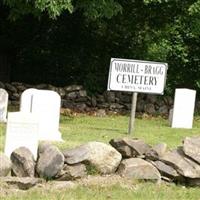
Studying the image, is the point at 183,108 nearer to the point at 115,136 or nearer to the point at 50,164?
the point at 115,136

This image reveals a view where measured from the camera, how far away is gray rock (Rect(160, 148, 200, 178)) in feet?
30.6

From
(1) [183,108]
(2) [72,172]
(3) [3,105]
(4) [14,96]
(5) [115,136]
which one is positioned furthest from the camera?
(4) [14,96]

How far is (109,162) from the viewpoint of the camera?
368 inches

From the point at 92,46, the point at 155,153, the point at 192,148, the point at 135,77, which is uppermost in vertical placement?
the point at 92,46

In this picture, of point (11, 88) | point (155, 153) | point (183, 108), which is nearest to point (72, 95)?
point (11, 88)

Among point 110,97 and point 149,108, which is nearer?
point 149,108

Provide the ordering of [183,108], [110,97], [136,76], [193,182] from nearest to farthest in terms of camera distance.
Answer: [193,182] → [136,76] → [183,108] → [110,97]

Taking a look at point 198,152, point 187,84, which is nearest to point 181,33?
point 187,84

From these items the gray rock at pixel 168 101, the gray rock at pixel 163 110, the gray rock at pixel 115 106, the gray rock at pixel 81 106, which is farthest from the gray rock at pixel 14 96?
the gray rock at pixel 168 101

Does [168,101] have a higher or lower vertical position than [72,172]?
higher

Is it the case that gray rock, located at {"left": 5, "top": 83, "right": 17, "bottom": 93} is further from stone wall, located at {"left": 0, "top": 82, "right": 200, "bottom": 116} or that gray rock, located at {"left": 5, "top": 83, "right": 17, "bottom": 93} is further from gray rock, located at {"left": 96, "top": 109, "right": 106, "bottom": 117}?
gray rock, located at {"left": 96, "top": 109, "right": 106, "bottom": 117}

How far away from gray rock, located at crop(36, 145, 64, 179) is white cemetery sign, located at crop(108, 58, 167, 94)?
4.82 meters

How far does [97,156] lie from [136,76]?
15.9 feet

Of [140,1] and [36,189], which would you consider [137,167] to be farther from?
[140,1]
